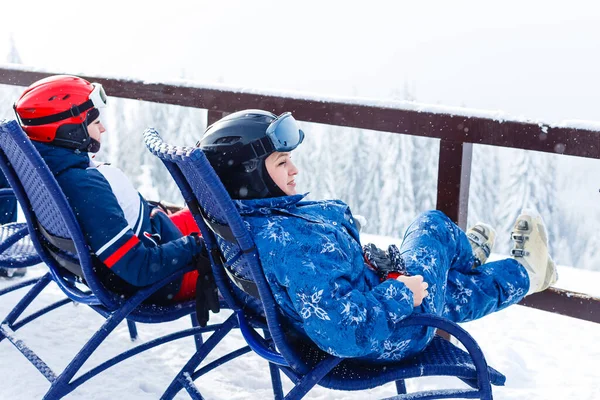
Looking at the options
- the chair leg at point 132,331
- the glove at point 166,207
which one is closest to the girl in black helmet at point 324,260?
the glove at point 166,207

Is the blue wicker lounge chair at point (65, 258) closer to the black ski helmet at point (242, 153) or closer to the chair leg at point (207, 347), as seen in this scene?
the chair leg at point (207, 347)

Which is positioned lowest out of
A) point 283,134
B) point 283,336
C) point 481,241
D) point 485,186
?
point 485,186

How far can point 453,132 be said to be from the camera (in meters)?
3.13

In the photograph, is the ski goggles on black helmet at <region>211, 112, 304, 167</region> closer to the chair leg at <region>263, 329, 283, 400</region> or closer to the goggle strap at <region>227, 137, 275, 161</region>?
the goggle strap at <region>227, 137, 275, 161</region>

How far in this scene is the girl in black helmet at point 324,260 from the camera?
187 cm

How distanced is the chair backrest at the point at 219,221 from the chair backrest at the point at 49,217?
0.38 m

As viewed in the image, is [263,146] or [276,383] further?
[276,383]

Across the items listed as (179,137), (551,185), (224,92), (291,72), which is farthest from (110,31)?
(224,92)

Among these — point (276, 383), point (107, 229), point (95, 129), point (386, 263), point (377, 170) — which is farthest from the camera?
point (377, 170)

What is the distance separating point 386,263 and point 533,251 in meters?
0.88

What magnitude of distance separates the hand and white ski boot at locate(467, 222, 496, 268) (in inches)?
31.8

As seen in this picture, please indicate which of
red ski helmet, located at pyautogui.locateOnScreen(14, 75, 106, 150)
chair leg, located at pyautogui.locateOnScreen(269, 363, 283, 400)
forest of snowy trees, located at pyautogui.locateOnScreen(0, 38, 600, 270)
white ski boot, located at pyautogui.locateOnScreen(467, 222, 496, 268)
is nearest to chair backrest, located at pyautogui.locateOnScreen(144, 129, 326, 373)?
red ski helmet, located at pyautogui.locateOnScreen(14, 75, 106, 150)

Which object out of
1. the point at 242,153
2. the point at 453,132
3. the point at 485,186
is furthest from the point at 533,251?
the point at 485,186

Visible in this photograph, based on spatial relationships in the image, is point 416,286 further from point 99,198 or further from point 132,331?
point 132,331
